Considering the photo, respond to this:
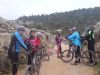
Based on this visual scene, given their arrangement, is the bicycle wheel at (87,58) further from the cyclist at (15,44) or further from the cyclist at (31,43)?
the cyclist at (15,44)

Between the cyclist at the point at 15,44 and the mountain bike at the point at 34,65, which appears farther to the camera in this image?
the mountain bike at the point at 34,65

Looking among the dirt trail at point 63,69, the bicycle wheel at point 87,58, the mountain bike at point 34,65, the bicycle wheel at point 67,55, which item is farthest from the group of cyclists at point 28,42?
the dirt trail at point 63,69

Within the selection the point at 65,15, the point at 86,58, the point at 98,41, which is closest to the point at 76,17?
the point at 65,15

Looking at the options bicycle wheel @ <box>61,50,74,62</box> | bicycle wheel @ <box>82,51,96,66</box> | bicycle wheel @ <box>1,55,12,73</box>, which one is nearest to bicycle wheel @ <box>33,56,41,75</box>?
bicycle wheel @ <box>1,55,12,73</box>

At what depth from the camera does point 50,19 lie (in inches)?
3423

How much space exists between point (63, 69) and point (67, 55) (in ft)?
5.57

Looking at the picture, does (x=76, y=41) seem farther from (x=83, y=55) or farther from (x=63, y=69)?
(x=63, y=69)

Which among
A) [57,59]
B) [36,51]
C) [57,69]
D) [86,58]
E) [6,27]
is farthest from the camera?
[6,27]

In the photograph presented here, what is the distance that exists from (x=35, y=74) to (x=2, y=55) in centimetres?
250

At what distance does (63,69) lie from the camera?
17.6 m

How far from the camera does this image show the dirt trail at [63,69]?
16641 millimetres

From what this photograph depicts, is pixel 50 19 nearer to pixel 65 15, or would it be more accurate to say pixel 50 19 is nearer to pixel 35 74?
pixel 65 15

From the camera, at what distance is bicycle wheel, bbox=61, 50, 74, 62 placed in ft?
62.2

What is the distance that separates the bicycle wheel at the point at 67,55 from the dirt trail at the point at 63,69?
295mm
